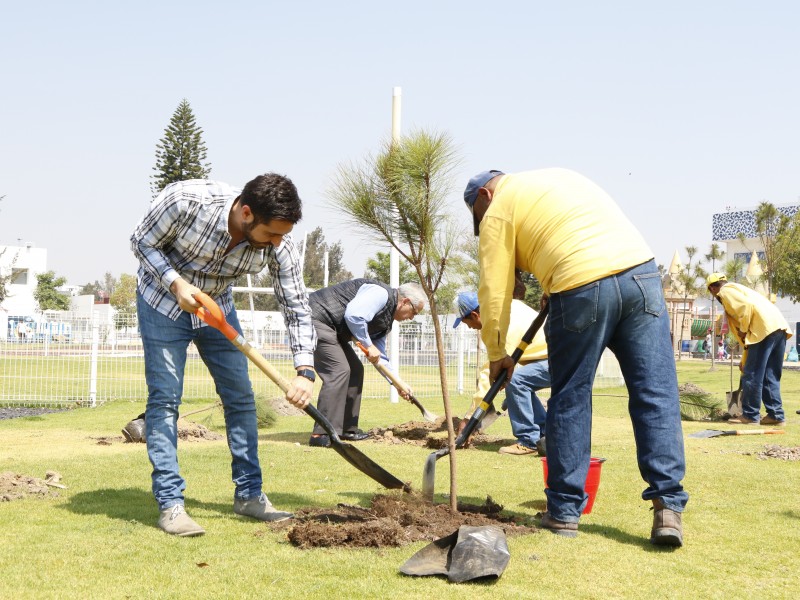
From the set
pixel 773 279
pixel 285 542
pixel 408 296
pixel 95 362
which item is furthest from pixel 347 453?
pixel 773 279

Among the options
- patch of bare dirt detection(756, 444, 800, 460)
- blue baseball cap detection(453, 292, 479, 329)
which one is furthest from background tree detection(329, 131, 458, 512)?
patch of bare dirt detection(756, 444, 800, 460)

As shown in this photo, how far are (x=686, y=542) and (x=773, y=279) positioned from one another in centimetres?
2854

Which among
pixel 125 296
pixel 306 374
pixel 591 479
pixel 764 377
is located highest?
pixel 125 296

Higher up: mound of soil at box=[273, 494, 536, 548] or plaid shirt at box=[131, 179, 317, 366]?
plaid shirt at box=[131, 179, 317, 366]

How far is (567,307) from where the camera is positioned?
374 cm

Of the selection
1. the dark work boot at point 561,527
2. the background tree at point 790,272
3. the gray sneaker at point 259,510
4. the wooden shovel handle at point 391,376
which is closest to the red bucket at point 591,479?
the dark work boot at point 561,527

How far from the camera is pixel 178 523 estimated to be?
3834 millimetres

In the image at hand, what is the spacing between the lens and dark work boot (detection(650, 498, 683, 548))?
11.9ft

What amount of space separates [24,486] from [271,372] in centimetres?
192

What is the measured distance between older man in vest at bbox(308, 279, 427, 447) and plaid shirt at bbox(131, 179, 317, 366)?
2.98 m

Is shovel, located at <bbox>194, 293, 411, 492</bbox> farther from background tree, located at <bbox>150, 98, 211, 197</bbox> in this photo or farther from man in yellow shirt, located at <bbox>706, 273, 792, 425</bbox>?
background tree, located at <bbox>150, 98, 211, 197</bbox>

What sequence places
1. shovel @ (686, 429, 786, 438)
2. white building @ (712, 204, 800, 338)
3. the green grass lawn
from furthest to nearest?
white building @ (712, 204, 800, 338) < shovel @ (686, 429, 786, 438) < the green grass lawn

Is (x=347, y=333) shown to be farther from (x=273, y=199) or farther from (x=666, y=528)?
(x=666, y=528)

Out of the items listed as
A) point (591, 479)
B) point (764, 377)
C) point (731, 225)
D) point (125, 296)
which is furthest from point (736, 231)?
point (591, 479)
